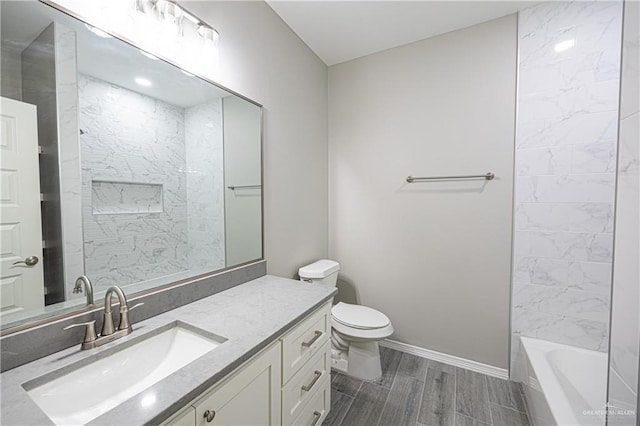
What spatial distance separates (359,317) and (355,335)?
0.16m

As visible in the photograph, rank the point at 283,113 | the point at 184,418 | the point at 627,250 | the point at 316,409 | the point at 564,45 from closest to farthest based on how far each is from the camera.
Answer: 1. the point at 627,250
2. the point at 184,418
3. the point at 316,409
4. the point at 564,45
5. the point at 283,113

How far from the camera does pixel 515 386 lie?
5.88 ft

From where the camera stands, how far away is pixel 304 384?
1.20m

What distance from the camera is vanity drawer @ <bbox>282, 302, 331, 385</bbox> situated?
3.48 feet

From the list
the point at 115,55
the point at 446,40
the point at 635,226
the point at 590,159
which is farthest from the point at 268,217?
the point at 590,159

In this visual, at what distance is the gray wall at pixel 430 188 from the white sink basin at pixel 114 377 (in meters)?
1.69

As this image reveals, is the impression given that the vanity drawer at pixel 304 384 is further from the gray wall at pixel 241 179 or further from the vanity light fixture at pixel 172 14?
the vanity light fixture at pixel 172 14

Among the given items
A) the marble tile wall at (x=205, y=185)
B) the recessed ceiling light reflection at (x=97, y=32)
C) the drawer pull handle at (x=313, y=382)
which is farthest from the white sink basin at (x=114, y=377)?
the recessed ceiling light reflection at (x=97, y=32)

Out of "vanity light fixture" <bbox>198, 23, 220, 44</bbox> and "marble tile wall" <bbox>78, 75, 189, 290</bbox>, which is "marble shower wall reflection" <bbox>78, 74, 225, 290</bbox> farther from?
"vanity light fixture" <bbox>198, 23, 220, 44</bbox>

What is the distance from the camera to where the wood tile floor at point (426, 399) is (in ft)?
5.00

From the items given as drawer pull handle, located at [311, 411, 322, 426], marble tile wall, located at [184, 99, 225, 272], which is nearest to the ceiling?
marble tile wall, located at [184, 99, 225, 272]

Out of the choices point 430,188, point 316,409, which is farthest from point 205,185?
point 430,188

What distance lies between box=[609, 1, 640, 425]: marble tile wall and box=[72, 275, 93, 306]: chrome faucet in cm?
142

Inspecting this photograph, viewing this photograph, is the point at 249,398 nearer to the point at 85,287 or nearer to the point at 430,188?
the point at 85,287
